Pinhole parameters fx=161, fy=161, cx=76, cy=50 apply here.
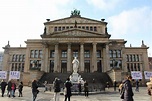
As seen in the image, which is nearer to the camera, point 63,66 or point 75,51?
point 63,66

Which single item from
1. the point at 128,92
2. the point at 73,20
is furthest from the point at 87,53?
the point at 128,92

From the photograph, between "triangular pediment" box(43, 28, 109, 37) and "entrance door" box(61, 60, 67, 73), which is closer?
"triangular pediment" box(43, 28, 109, 37)

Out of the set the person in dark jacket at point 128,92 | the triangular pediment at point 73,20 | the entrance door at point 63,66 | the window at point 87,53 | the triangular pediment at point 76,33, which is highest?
the triangular pediment at point 73,20

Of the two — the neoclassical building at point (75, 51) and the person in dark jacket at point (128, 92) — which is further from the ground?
the neoclassical building at point (75, 51)

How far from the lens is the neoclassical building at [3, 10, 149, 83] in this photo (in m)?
51.3

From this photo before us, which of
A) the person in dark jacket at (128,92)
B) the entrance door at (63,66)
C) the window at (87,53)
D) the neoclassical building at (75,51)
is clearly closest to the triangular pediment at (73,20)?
the neoclassical building at (75,51)

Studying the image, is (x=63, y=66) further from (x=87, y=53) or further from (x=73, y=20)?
(x=73, y=20)

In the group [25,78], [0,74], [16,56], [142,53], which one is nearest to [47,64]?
[25,78]

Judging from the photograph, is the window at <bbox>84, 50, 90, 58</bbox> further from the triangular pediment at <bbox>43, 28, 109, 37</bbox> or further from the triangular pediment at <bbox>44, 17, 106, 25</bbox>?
the triangular pediment at <bbox>44, 17, 106, 25</bbox>

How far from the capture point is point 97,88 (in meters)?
25.0

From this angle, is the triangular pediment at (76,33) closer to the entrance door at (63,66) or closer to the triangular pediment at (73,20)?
the triangular pediment at (73,20)

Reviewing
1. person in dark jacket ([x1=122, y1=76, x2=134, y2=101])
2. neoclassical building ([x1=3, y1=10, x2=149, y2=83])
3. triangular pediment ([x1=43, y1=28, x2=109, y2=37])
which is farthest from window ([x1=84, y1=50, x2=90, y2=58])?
person in dark jacket ([x1=122, y1=76, x2=134, y2=101])

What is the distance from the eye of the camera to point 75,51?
56.8m

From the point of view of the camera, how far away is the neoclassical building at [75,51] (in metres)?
51.3
